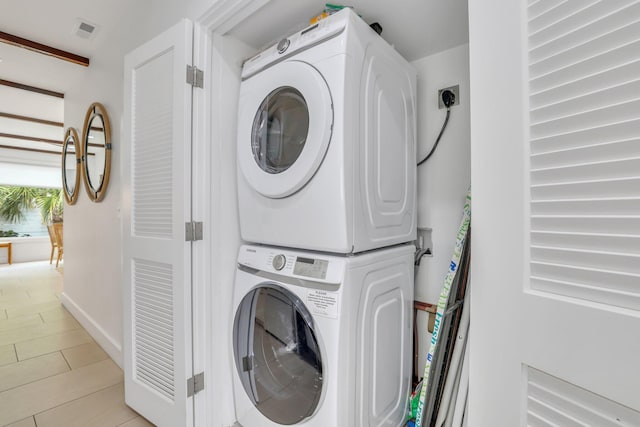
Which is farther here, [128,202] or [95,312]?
[95,312]

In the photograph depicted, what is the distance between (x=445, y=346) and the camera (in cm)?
118

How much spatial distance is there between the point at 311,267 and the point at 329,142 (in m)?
0.48

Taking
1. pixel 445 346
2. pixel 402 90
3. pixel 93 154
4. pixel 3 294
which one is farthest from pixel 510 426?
pixel 3 294

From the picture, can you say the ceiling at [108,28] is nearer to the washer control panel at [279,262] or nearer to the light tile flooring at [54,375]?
the washer control panel at [279,262]

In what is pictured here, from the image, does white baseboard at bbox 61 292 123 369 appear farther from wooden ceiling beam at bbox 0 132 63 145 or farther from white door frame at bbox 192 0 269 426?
wooden ceiling beam at bbox 0 132 63 145

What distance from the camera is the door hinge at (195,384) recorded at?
142 centimetres

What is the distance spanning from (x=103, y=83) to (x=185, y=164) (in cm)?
184

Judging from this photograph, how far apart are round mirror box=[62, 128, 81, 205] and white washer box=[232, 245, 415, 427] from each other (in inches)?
107

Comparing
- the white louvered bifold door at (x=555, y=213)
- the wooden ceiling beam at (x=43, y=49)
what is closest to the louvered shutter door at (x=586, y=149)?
the white louvered bifold door at (x=555, y=213)

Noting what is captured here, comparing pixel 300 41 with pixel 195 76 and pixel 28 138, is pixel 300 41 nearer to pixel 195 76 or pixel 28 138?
pixel 195 76

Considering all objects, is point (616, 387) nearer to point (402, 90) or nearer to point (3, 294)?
point (402, 90)

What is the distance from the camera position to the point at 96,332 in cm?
256

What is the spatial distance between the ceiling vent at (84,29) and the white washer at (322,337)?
234 cm

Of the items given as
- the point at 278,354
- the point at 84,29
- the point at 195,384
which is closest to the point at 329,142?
the point at 278,354
